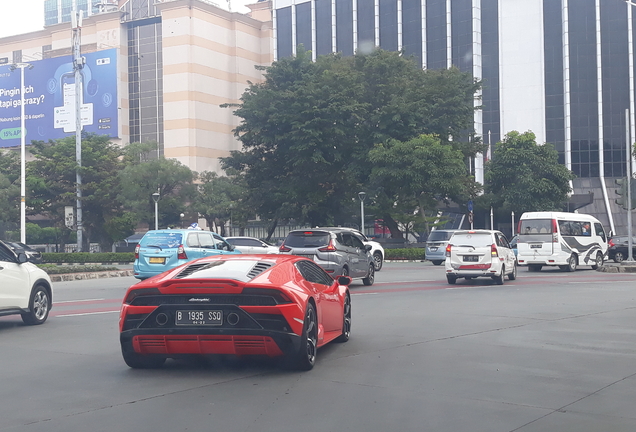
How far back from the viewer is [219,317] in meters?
7.67

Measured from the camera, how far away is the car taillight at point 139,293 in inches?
310

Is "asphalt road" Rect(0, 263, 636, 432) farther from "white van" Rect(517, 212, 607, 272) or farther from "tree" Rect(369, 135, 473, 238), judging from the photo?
"tree" Rect(369, 135, 473, 238)

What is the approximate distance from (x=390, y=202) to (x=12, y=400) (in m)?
38.5

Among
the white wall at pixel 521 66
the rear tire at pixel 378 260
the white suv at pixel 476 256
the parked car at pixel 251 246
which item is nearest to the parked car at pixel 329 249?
the white suv at pixel 476 256

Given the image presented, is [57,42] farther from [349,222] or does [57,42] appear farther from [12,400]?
[12,400]

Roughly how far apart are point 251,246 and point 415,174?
14.6 m

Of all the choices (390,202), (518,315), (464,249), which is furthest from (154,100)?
(518,315)

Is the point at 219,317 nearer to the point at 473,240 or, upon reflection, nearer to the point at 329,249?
the point at 329,249

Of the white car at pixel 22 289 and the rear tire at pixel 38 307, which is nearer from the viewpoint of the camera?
the white car at pixel 22 289

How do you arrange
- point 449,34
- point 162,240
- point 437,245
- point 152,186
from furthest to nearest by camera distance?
point 449,34
point 152,186
point 437,245
point 162,240

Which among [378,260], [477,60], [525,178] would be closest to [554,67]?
[477,60]

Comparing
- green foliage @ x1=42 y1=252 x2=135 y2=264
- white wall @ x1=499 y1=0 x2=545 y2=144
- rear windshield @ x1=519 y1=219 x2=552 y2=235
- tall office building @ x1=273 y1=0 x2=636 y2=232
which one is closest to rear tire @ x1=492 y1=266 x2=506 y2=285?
rear windshield @ x1=519 y1=219 x2=552 y2=235

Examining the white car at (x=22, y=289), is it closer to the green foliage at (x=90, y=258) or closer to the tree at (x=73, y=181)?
the green foliage at (x=90, y=258)

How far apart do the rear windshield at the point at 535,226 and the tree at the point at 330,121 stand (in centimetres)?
1704
